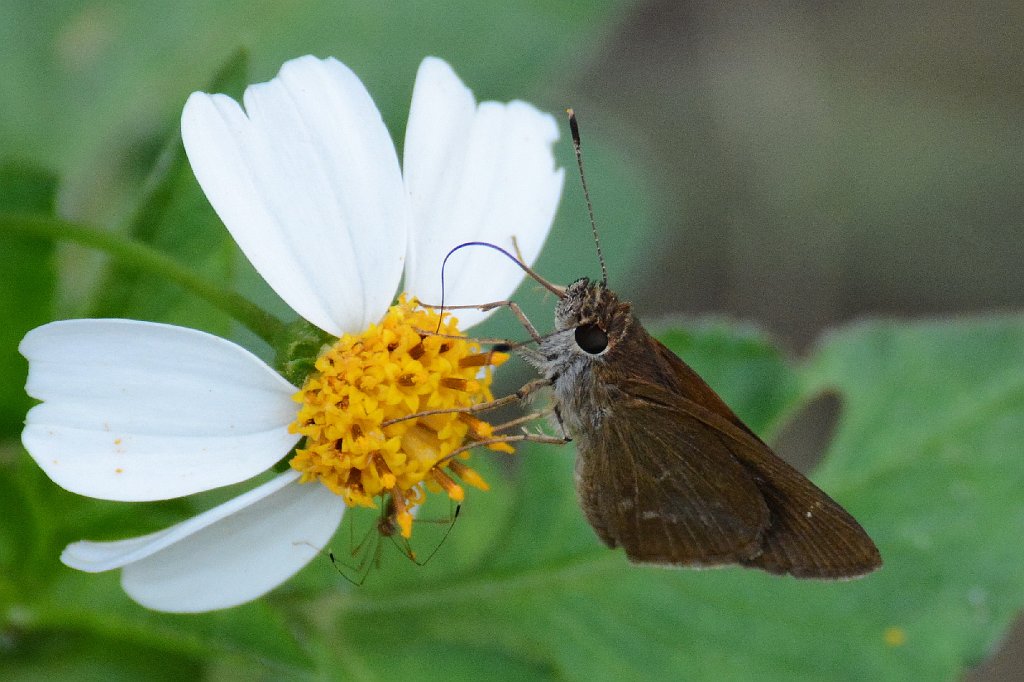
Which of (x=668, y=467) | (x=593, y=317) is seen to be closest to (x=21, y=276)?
(x=593, y=317)

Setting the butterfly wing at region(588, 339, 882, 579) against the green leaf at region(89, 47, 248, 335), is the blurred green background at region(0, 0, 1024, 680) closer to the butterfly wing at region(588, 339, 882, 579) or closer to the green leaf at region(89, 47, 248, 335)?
the green leaf at region(89, 47, 248, 335)

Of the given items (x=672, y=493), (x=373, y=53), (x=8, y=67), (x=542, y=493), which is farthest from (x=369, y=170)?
(x=8, y=67)

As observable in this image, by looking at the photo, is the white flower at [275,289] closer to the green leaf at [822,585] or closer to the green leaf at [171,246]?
the green leaf at [171,246]

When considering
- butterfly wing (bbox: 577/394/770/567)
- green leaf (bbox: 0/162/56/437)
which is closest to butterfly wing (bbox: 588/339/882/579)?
butterfly wing (bbox: 577/394/770/567)

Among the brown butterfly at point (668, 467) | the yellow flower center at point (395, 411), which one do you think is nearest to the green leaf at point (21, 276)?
the yellow flower center at point (395, 411)

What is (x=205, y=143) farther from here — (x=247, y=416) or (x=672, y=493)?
(x=672, y=493)

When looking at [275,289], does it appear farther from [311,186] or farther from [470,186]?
[470,186]
